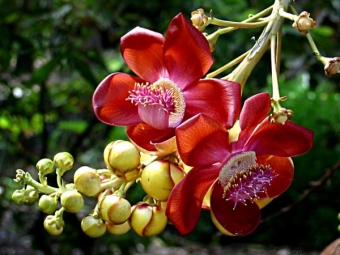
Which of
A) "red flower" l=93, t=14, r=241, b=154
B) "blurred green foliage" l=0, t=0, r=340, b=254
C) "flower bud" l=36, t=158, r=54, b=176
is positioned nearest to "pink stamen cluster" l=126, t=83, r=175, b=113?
"red flower" l=93, t=14, r=241, b=154

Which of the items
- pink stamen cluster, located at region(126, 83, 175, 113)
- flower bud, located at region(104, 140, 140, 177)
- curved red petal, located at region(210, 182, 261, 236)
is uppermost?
pink stamen cluster, located at region(126, 83, 175, 113)

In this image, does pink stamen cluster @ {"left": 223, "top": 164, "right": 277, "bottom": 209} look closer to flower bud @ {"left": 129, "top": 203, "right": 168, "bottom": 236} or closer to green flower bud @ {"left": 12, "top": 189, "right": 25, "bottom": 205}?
flower bud @ {"left": 129, "top": 203, "right": 168, "bottom": 236}

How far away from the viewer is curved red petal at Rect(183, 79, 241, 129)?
0.56 metres

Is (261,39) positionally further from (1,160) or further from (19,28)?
(1,160)

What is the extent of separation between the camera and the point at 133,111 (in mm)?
601

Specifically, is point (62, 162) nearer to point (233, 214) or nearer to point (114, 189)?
point (114, 189)

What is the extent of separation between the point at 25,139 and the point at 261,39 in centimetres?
146

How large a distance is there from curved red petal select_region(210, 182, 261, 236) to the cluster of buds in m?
0.05

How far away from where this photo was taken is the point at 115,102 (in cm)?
61

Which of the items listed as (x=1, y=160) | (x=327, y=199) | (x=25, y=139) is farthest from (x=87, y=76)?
(x=327, y=199)

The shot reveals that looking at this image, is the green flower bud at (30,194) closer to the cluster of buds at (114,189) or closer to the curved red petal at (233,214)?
the cluster of buds at (114,189)

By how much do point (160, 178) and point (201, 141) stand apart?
53mm

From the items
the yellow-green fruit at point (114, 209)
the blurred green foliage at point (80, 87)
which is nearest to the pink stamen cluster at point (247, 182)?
the yellow-green fruit at point (114, 209)

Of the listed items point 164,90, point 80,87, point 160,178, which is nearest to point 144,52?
point 164,90
